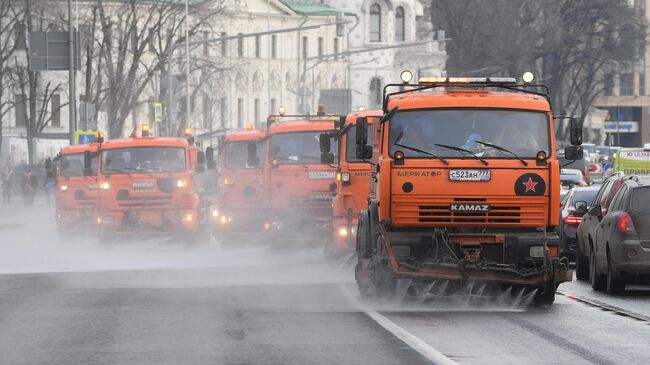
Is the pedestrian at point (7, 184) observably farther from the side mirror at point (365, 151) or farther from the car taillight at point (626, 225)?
the side mirror at point (365, 151)

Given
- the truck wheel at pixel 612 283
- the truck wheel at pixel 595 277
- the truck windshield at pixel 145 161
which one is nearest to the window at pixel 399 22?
the truck windshield at pixel 145 161

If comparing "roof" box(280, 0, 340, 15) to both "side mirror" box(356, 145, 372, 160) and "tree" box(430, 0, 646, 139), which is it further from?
"side mirror" box(356, 145, 372, 160)

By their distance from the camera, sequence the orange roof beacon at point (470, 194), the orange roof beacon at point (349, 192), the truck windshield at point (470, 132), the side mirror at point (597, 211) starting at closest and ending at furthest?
the orange roof beacon at point (470, 194) < the truck windshield at point (470, 132) < the side mirror at point (597, 211) < the orange roof beacon at point (349, 192)

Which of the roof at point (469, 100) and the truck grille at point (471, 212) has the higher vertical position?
the roof at point (469, 100)

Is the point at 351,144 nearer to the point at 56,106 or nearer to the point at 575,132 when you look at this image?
the point at 575,132

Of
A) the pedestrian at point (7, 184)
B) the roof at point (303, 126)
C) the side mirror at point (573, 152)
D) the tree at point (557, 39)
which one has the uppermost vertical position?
the tree at point (557, 39)

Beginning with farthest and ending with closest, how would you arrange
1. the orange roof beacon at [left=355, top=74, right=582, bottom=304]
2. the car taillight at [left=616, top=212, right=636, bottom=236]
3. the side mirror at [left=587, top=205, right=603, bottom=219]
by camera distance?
1. the side mirror at [left=587, top=205, right=603, bottom=219]
2. the car taillight at [left=616, top=212, right=636, bottom=236]
3. the orange roof beacon at [left=355, top=74, right=582, bottom=304]

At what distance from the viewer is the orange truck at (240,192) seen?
113 ft

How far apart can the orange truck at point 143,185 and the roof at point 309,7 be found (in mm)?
111145

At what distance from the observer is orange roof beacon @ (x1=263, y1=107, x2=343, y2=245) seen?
31.2m

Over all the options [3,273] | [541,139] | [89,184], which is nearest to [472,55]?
[89,184]

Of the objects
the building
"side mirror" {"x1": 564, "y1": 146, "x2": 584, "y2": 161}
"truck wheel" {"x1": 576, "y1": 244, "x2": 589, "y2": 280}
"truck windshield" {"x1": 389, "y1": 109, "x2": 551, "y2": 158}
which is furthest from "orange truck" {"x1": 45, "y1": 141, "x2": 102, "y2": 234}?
the building

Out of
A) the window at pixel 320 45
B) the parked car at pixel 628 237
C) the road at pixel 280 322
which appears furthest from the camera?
the window at pixel 320 45

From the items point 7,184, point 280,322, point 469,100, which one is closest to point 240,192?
point 469,100
